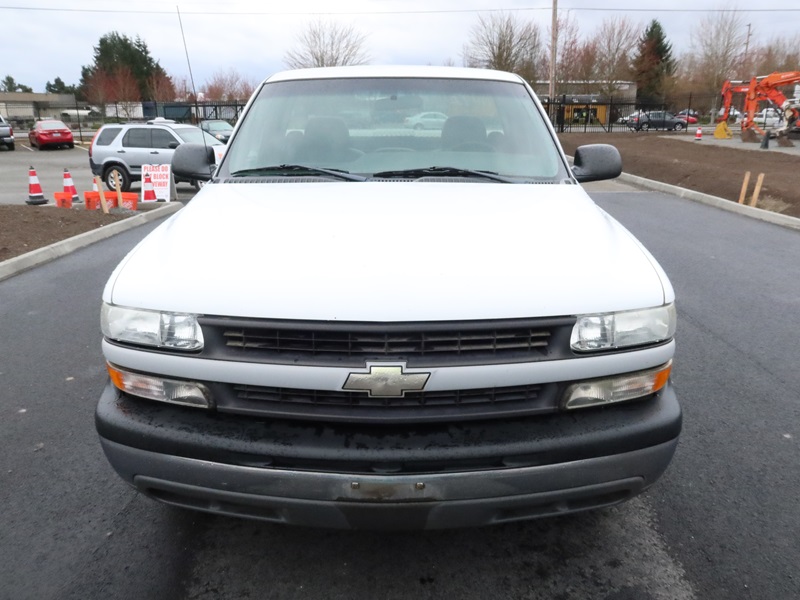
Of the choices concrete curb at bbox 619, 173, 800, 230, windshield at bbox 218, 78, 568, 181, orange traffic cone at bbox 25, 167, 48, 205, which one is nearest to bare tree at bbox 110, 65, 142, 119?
orange traffic cone at bbox 25, 167, 48, 205

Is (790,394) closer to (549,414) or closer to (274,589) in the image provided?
(549,414)

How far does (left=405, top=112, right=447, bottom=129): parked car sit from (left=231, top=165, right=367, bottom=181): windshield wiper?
555mm

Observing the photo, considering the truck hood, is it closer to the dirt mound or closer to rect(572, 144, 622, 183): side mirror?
rect(572, 144, 622, 183): side mirror

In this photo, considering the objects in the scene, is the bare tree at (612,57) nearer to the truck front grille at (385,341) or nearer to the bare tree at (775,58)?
→ the bare tree at (775,58)

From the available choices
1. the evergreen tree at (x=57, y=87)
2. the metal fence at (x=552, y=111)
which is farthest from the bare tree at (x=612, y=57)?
the evergreen tree at (x=57, y=87)

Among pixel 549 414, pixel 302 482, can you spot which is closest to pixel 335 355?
pixel 302 482

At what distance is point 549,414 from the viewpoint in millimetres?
2188

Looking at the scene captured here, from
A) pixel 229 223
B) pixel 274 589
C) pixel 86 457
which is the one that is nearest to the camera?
pixel 274 589

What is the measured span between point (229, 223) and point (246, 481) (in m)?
1.10

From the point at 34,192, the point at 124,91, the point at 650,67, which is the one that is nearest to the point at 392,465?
the point at 34,192

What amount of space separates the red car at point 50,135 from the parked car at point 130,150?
63.8 ft

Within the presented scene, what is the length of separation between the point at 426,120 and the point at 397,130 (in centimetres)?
20

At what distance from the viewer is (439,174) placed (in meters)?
3.34

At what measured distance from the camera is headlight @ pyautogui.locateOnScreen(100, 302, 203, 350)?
214 centimetres
